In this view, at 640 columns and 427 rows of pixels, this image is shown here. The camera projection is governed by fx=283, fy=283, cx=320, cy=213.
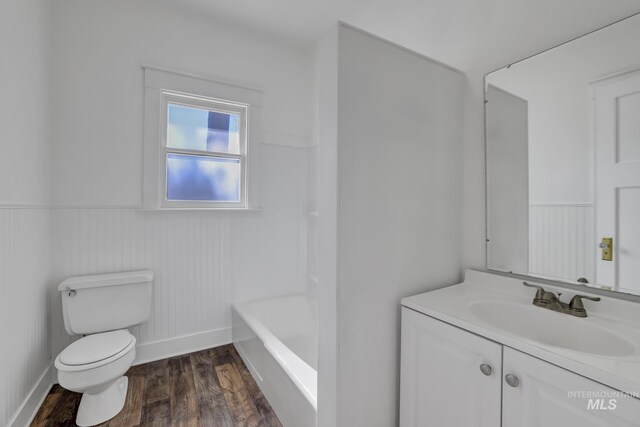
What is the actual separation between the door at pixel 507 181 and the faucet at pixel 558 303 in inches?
6.6

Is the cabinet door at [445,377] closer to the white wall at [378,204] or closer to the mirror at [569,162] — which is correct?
the white wall at [378,204]

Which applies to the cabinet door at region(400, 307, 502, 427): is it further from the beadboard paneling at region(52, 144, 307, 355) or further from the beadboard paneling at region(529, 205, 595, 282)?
the beadboard paneling at region(52, 144, 307, 355)

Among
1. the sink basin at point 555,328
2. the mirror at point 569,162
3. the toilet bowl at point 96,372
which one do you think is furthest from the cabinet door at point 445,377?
the toilet bowl at point 96,372

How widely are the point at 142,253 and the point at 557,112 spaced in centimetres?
267

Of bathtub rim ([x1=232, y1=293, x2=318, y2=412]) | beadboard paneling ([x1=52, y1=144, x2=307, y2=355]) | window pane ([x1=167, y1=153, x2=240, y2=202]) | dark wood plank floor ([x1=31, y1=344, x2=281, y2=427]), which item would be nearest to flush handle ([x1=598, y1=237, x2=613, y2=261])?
bathtub rim ([x1=232, y1=293, x2=318, y2=412])

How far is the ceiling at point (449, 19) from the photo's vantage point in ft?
3.73

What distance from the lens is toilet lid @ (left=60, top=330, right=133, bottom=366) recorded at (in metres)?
1.53

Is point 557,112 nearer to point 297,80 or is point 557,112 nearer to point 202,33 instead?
point 297,80

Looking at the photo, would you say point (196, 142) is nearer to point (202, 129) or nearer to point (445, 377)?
point (202, 129)

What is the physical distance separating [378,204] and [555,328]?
2.58ft

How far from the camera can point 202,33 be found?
2.37 meters

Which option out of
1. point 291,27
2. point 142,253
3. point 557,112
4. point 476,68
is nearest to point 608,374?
point 557,112

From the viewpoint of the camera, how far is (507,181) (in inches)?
53.2

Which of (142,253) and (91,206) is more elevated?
(91,206)
